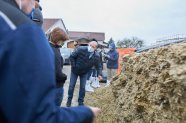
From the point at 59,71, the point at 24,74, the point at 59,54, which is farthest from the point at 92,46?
the point at 24,74

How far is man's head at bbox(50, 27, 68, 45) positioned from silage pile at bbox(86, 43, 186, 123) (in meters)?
1.15

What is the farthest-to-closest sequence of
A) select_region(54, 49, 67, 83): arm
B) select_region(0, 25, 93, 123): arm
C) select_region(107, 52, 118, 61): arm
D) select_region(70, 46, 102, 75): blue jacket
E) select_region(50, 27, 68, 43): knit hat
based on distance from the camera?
select_region(107, 52, 118, 61): arm < select_region(70, 46, 102, 75): blue jacket < select_region(50, 27, 68, 43): knit hat < select_region(54, 49, 67, 83): arm < select_region(0, 25, 93, 123): arm

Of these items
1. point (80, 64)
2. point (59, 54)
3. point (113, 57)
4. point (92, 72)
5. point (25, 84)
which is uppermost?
point (25, 84)

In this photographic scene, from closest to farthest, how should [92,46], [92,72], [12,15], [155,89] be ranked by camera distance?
[12,15], [155,89], [92,46], [92,72]

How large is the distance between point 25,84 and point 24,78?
2cm

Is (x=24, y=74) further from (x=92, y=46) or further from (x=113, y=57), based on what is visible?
(x=113, y=57)

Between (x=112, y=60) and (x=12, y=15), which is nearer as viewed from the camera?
(x=12, y=15)

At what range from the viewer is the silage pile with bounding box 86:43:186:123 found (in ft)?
13.4

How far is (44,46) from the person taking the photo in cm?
173

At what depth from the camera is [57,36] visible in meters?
6.47

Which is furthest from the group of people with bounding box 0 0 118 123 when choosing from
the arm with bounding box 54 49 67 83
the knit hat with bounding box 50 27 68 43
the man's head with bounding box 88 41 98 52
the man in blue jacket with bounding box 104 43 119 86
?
the man in blue jacket with bounding box 104 43 119 86

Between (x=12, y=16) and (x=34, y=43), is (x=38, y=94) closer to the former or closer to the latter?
(x=34, y=43)

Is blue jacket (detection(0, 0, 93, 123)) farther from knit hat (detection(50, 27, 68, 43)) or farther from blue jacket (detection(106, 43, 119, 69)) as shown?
blue jacket (detection(106, 43, 119, 69))

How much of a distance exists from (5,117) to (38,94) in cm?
17
